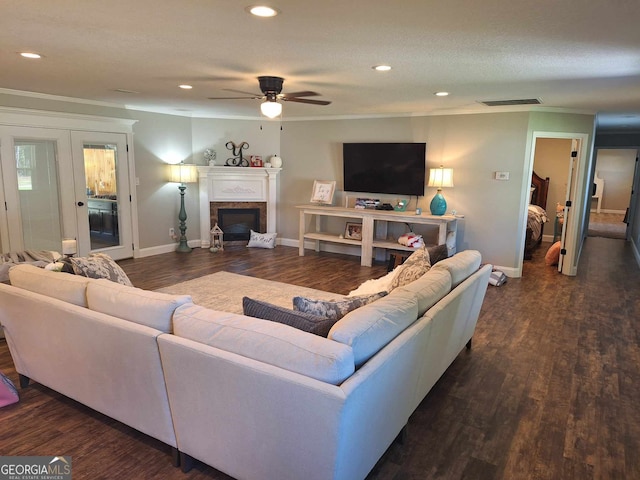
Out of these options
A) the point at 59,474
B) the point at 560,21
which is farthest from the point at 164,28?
the point at 59,474

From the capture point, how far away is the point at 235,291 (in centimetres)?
514

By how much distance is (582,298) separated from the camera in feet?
17.1

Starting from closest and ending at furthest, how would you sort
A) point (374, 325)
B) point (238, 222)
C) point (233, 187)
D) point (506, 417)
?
point (374, 325) → point (506, 417) → point (233, 187) → point (238, 222)

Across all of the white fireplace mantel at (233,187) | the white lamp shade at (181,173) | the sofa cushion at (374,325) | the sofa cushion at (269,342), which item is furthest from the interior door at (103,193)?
the sofa cushion at (374,325)

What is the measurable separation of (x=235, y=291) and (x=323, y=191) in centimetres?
291

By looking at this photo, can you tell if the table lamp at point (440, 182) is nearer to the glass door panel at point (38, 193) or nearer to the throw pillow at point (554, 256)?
the throw pillow at point (554, 256)

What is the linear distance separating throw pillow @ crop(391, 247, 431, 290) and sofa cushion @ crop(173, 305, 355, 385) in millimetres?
1339

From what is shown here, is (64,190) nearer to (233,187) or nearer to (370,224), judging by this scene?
(233,187)

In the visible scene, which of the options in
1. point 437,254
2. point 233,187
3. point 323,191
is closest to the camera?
point 437,254

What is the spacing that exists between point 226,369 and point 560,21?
8.05ft

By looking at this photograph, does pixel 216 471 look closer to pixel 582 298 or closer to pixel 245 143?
pixel 582 298

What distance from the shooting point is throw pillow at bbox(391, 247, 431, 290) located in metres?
3.01

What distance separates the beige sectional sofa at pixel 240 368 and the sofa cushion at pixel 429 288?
0.4 inches

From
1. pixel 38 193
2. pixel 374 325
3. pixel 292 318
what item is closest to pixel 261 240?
pixel 38 193
